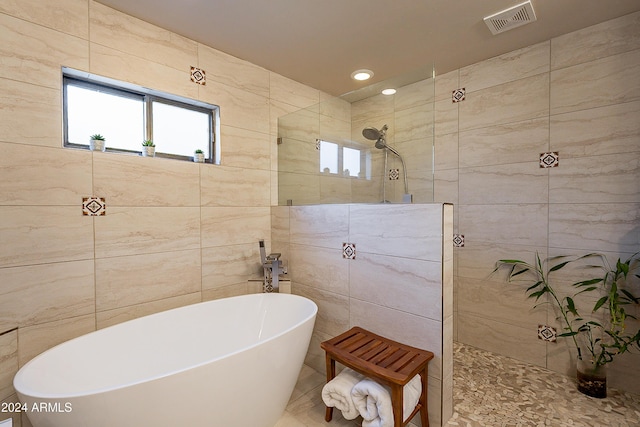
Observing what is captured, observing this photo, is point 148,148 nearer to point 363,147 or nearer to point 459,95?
point 363,147

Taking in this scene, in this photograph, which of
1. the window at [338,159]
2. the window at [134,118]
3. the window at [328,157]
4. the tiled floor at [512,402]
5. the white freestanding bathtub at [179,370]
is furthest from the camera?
the window at [328,157]

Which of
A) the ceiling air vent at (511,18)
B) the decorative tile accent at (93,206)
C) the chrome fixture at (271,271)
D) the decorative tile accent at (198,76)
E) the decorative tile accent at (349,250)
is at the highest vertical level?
the ceiling air vent at (511,18)

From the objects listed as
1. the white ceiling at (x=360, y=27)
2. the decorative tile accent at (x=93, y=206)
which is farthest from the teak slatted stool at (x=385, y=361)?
the white ceiling at (x=360, y=27)

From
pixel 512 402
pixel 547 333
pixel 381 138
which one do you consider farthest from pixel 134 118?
pixel 547 333

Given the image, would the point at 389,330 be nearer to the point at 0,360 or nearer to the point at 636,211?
the point at 636,211

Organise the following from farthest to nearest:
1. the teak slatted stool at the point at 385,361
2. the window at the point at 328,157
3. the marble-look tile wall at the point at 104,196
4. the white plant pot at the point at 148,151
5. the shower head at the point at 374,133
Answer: the window at the point at 328,157 < the shower head at the point at 374,133 < the white plant pot at the point at 148,151 < the marble-look tile wall at the point at 104,196 < the teak slatted stool at the point at 385,361

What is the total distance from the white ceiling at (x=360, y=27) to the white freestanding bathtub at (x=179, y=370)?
184cm

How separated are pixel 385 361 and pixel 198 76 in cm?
225

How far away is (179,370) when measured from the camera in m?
1.08

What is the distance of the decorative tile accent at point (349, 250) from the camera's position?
190cm

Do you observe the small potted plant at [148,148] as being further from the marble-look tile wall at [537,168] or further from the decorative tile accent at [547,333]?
the decorative tile accent at [547,333]

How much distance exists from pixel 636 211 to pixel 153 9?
10.6 feet

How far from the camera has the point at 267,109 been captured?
247 centimetres

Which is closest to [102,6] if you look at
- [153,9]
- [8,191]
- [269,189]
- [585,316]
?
[153,9]
